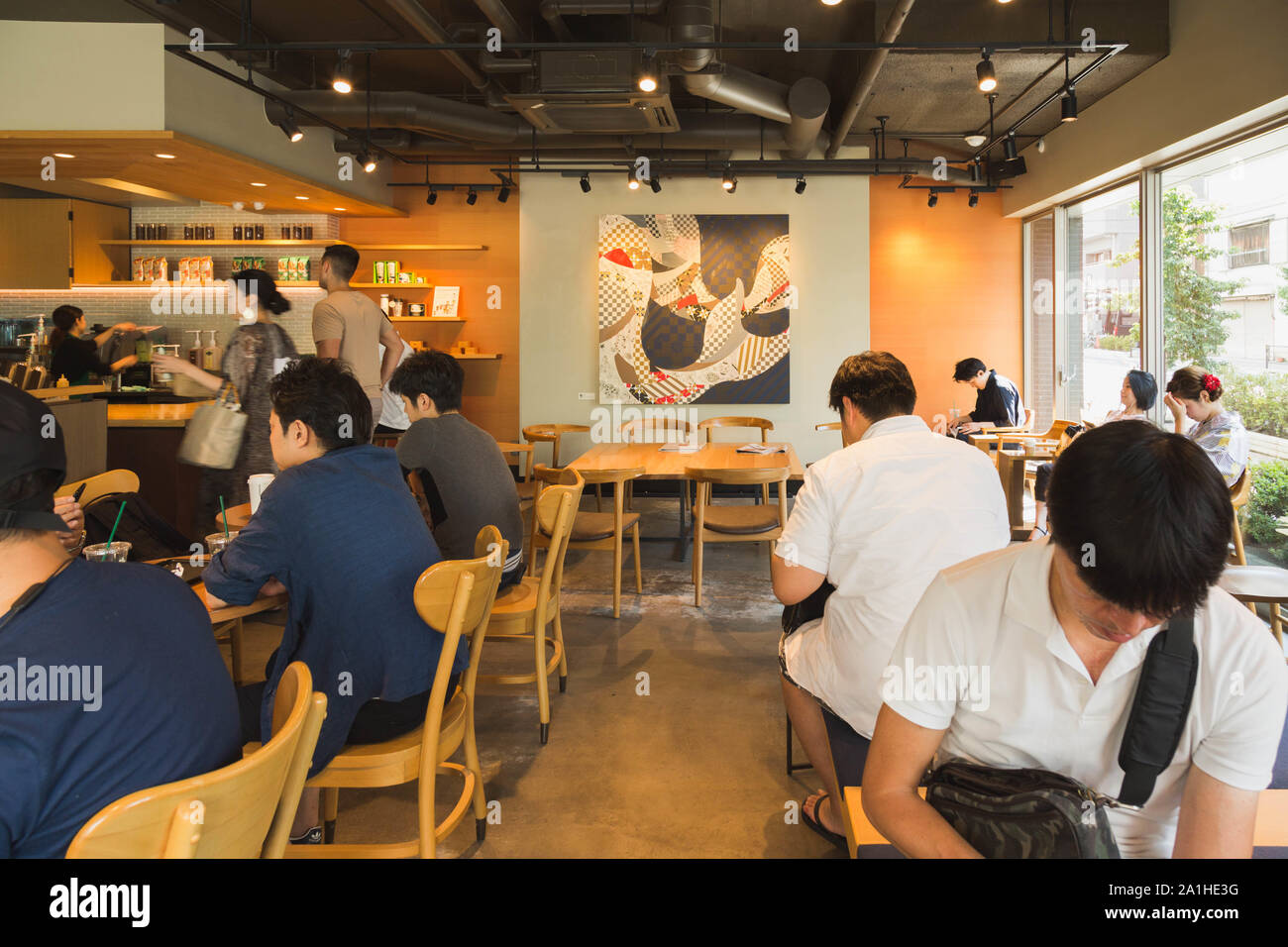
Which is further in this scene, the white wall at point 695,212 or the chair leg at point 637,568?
the white wall at point 695,212

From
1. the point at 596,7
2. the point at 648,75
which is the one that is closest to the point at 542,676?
the point at 648,75

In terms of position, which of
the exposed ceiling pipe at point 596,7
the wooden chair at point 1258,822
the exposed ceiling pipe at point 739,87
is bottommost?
the wooden chair at point 1258,822

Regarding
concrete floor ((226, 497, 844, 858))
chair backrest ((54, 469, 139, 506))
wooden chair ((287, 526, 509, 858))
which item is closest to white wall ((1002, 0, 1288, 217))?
concrete floor ((226, 497, 844, 858))

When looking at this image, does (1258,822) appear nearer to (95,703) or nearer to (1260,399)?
(95,703)

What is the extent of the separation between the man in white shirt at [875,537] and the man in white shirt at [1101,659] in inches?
36.9

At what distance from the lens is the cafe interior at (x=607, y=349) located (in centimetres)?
232

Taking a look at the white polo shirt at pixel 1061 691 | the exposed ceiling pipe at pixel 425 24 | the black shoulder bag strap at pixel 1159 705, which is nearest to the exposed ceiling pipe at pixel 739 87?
the exposed ceiling pipe at pixel 425 24

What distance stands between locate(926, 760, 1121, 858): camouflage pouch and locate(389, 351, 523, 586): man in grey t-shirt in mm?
2629

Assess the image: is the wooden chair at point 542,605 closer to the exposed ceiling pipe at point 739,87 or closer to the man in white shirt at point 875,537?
the man in white shirt at point 875,537

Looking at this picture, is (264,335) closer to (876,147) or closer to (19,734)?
(19,734)

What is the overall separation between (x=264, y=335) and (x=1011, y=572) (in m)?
4.07

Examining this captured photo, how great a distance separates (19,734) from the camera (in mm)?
1188
